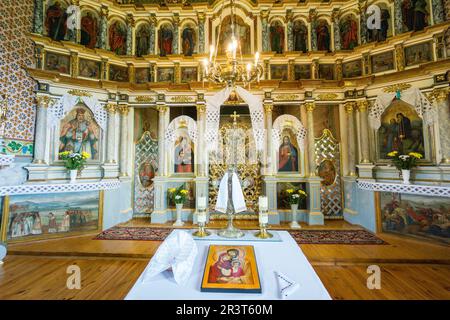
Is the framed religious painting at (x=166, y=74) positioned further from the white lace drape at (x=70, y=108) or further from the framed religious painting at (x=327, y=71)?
the framed religious painting at (x=327, y=71)

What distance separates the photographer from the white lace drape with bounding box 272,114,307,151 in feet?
20.2

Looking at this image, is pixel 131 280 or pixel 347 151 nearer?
pixel 131 280

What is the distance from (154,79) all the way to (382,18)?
7170 millimetres

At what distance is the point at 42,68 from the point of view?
537cm

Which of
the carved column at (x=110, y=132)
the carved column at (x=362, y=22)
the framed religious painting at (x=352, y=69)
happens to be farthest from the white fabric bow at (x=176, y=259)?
the carved column at (x=362, y=22)

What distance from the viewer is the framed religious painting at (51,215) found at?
450 cm

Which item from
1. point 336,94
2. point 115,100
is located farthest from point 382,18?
point 115,100

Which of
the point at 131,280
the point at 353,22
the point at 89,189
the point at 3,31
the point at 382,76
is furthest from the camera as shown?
the point at 353,22

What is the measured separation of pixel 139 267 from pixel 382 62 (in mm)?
8158

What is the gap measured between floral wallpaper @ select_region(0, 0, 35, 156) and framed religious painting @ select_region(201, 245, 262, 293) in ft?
20.1

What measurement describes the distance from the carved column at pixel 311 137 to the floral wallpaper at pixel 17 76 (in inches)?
310

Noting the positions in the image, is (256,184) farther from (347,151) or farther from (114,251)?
(114,251)

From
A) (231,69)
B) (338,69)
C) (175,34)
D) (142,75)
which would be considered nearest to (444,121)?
(338,69)

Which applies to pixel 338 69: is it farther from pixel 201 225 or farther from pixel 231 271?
pixel 231 271
